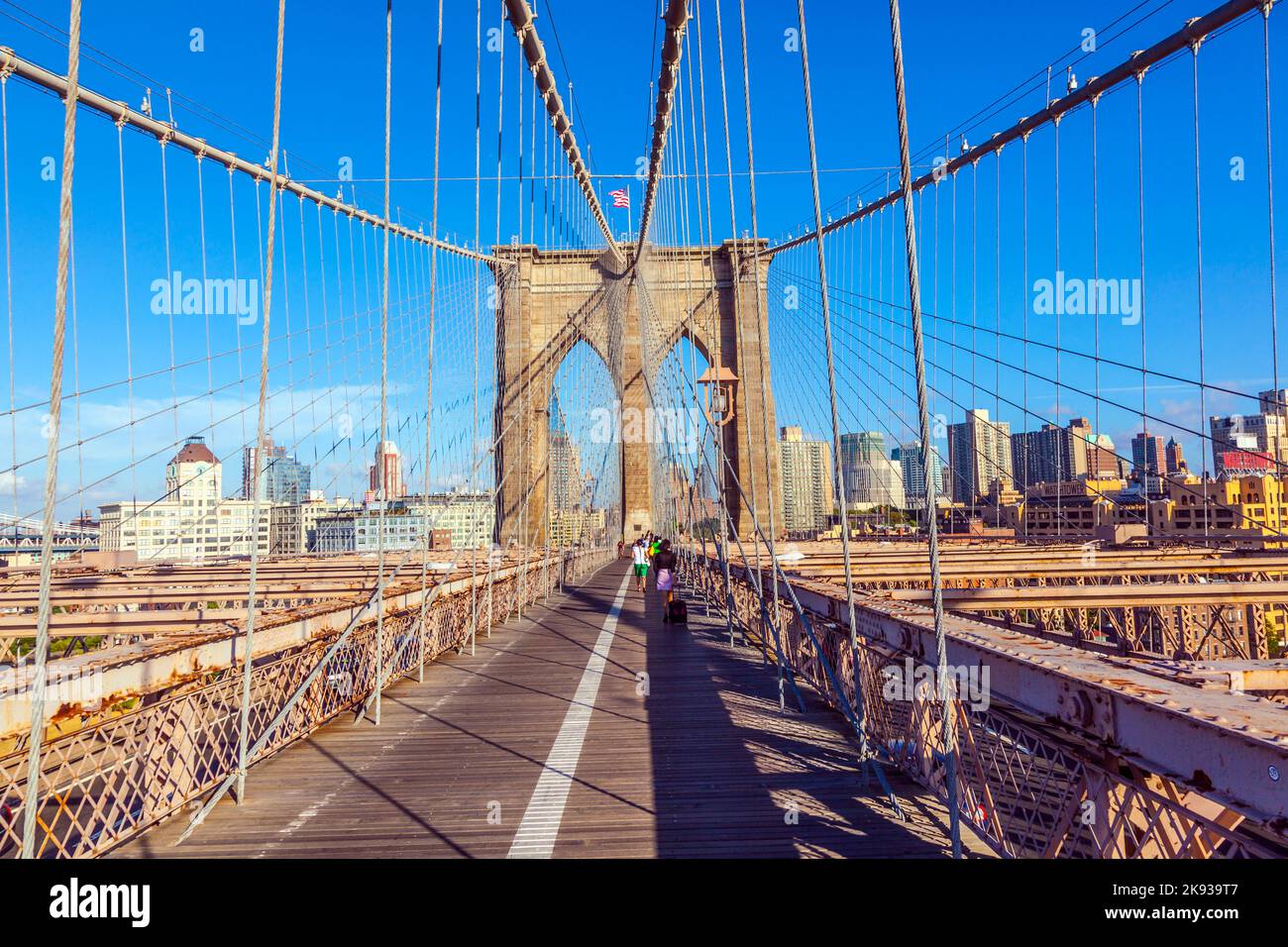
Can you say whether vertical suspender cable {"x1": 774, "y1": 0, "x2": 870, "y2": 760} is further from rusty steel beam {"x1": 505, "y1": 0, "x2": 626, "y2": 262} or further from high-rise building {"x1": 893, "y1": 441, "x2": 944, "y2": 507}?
rusty steel beam {"x1": 505, "y1": 0, "x2": 626, "y2": 262}

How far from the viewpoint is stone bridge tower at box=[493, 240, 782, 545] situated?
32.1 m

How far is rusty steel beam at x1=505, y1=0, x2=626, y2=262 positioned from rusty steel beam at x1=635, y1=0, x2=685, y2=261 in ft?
6.39

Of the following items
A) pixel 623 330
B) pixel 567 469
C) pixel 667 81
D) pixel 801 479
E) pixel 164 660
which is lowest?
pixel 164 660

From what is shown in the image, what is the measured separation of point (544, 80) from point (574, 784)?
49.6 feet

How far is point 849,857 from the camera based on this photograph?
141 inches

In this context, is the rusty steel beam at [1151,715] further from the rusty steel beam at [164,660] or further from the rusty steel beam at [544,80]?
the rusty steel beam at [544,80]

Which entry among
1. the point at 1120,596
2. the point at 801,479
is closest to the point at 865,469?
the point at 801,479

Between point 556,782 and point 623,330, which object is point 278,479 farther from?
point 556,782

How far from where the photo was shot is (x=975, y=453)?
15930 mm

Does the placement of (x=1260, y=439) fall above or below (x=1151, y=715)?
above

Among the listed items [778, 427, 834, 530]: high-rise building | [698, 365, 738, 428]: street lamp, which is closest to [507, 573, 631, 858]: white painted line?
[698, 365, 738, 428]: street lamp

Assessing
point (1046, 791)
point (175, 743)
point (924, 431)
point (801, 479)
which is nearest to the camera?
point (1046, 791)

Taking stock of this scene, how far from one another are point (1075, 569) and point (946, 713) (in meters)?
7.30

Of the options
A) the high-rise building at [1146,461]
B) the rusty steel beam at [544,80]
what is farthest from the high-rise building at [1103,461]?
the rusty steel beam at [544,80]
